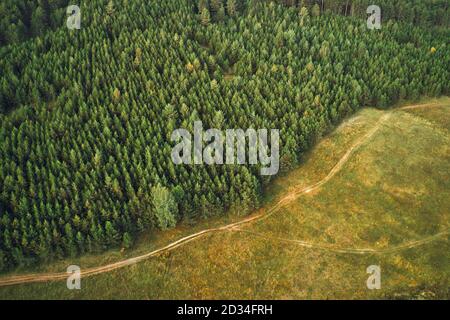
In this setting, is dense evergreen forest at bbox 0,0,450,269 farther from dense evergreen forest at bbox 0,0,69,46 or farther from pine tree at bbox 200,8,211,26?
pine tree at bbox 200,8,211,26

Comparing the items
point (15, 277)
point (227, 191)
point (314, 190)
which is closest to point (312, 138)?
point (314, 190)

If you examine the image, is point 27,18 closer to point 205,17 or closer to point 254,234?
point 205,17

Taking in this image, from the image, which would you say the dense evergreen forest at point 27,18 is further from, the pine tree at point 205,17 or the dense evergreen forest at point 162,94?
the pine tree at point 205,17

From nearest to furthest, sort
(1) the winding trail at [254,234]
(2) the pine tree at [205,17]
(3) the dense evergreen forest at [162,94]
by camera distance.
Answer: (1) the winding trail at [254,234] → (3) the dense evergreen forest at [162,94] → (2) the pine tree at [205,17]

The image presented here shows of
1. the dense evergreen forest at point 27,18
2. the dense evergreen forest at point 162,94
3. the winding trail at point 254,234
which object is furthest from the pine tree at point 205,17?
the winding trail at point 254,234

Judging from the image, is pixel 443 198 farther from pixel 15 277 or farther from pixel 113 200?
pixel 15 277

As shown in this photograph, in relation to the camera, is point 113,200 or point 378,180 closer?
point 113,200

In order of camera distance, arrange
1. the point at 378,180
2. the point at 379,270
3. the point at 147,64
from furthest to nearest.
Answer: the point at 147,64 < the point at 378,180 < the point at 379,270

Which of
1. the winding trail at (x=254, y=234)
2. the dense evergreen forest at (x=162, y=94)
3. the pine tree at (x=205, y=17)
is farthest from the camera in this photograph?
the pine tree at (x=205, y=17)
